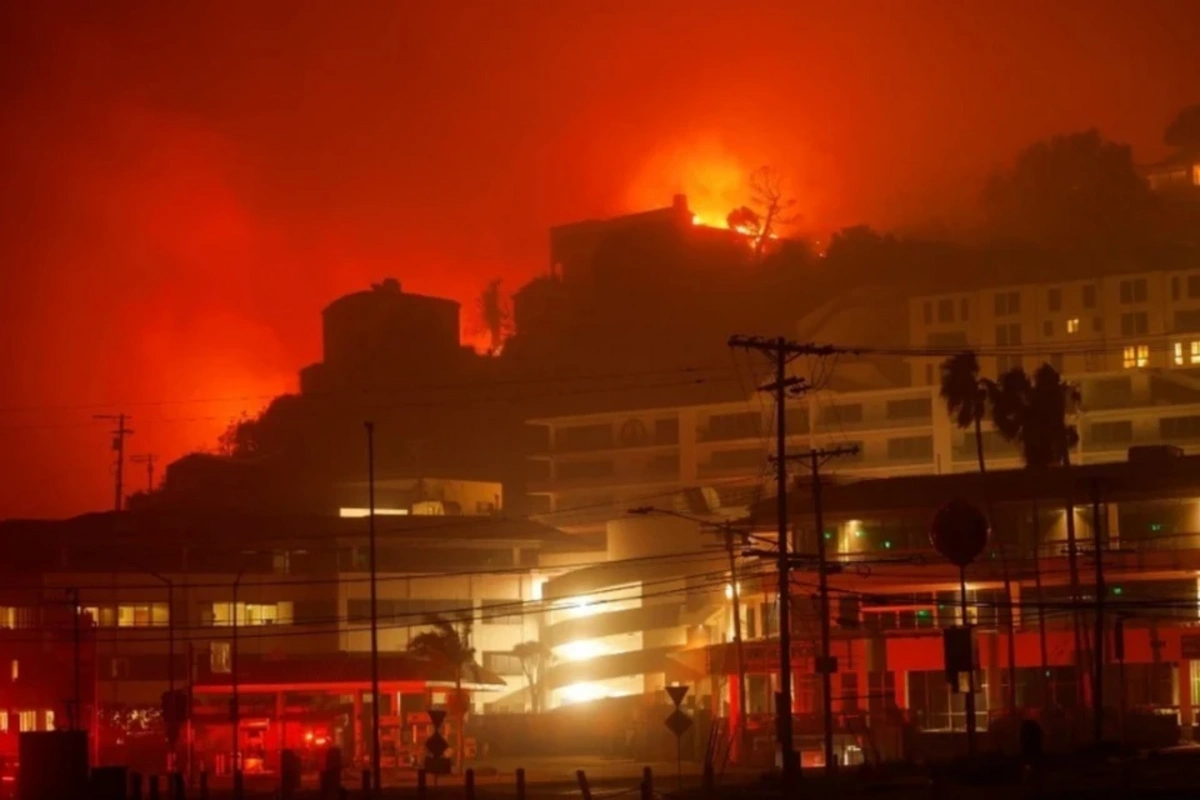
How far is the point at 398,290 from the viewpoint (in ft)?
593

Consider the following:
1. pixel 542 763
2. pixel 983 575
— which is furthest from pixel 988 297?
pixel 542 763

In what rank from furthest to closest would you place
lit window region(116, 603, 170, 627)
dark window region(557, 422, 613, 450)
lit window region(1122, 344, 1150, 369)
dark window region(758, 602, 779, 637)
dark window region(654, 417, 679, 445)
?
1. dark window region(557, 422, 613, 450)
2. dark window region(654, 417, 679, 445)
3. lit window region(1122, 344, 1150, 369)
4. lit window region(116, 603, 170, 627)
5. dark window region(758, 602, 779, 637)

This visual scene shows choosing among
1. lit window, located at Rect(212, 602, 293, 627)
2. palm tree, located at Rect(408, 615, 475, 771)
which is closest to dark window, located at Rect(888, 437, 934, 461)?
palm tree, located at Rect(408, 615, 475, 771)

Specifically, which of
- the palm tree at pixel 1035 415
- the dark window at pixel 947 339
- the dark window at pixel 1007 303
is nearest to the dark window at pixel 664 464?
the dark window at pixel 947 339

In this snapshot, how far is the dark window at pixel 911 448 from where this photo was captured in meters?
129

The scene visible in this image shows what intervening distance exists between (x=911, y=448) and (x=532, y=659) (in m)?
30.8

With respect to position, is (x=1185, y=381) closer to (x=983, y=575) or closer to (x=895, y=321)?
(x=895, y=321)

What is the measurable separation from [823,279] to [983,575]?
8470 cm

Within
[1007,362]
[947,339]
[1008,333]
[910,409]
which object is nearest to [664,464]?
[910,409]

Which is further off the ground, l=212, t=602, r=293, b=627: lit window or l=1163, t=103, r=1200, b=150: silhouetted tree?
l=1163, t=103, r=1200, b=150: silhouetted tree

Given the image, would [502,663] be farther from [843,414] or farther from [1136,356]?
[1136,356]

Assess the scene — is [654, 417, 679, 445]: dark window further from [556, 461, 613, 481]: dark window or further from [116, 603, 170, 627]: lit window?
[116, 603, 170, 627]: lit window

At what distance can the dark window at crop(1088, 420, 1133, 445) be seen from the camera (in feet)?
420

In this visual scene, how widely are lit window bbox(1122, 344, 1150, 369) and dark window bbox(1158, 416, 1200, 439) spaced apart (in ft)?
22.3
